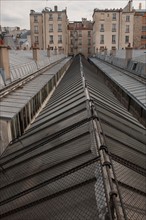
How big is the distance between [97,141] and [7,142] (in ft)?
23.3

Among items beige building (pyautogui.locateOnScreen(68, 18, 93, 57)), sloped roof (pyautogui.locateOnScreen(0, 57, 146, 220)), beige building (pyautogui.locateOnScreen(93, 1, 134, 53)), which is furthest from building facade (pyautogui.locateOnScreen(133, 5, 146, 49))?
sloped roof (pyautogui.locateOnScreen(0, 57, 146, 220))

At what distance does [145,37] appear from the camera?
308 ft

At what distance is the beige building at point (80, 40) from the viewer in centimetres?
9931

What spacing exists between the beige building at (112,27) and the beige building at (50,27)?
38.7 feet

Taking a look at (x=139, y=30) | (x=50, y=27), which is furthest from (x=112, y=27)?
(x=50, y=27)

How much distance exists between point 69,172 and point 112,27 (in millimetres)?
80159

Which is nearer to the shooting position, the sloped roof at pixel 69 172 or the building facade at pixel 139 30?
the sloped roof at pixel 69 172

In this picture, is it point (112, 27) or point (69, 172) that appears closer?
point (69, 172)

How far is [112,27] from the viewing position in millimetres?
79562

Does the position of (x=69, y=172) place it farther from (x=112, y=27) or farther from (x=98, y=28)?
(x=112, y=27)

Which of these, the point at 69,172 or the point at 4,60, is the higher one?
the point at 4,60

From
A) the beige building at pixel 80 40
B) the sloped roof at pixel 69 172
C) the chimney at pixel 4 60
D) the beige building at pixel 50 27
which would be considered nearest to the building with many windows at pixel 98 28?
the beige building at pixel 50 27

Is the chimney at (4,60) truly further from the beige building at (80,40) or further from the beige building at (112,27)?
the beige building at (80,40)

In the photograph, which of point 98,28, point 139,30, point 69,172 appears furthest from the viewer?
point 139,30
